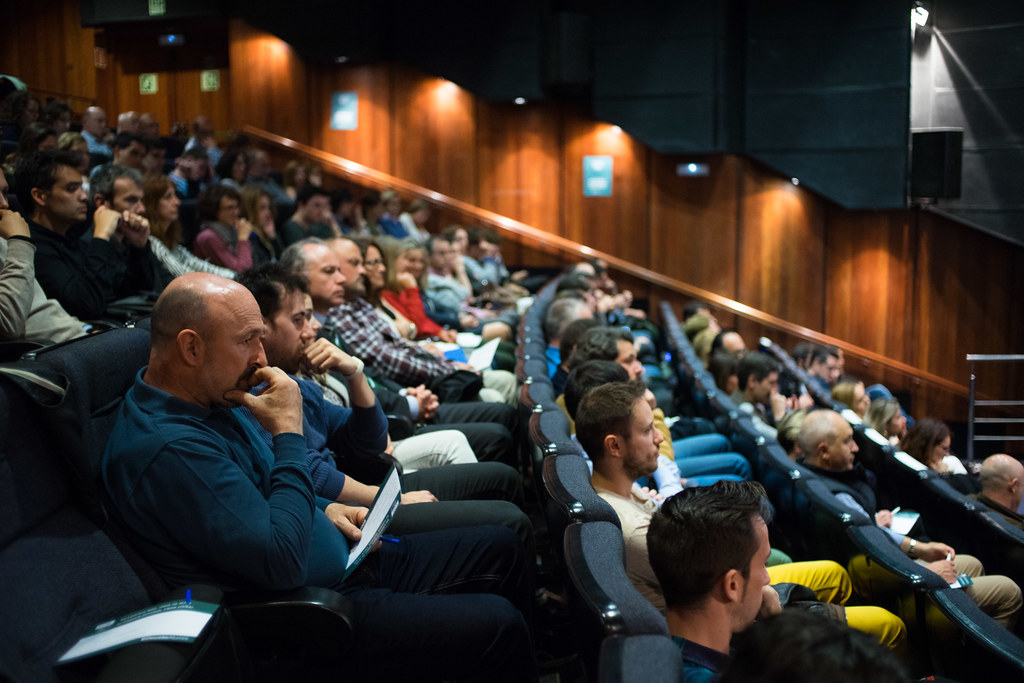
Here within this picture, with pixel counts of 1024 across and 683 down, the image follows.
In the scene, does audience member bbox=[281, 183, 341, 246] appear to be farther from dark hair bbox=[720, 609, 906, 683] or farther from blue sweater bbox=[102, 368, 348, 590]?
dark hair bbox=[720, 609, 906, 683]

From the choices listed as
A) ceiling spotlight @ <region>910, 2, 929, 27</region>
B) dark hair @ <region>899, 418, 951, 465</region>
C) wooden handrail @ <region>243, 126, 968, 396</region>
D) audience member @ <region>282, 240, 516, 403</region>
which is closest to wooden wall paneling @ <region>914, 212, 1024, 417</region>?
wooden handrail @ <region>243, 126, 968, 396</region>

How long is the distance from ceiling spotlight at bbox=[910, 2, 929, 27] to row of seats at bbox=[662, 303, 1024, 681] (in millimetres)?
4799

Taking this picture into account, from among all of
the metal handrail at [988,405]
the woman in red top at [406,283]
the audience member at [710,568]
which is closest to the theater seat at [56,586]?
the audience member at [710,568]

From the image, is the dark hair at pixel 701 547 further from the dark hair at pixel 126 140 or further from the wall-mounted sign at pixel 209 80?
the wall-mounted sign at pixel 209 80

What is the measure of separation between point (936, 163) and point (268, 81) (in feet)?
19.1

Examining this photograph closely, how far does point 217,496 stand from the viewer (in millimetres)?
1249

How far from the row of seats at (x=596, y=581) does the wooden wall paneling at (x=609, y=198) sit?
620cm

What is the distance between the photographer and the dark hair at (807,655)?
2.49 feet

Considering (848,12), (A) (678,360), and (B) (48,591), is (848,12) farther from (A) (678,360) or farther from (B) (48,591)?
(B) (48,591)

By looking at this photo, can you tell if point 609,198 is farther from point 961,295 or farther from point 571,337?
point 571,337

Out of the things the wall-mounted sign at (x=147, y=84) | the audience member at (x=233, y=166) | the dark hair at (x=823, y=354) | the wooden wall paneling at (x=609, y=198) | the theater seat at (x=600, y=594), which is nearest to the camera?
the theater seat at (x=600, y=594)

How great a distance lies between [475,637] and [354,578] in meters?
0.28

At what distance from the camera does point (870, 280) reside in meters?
7.73

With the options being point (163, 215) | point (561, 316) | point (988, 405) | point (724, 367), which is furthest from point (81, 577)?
point (988, 405)
